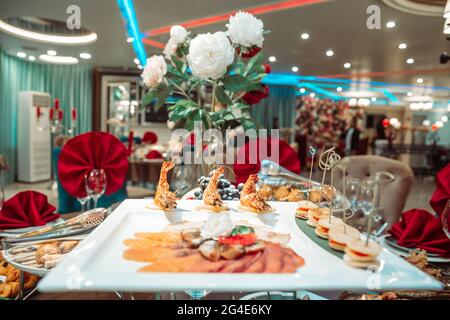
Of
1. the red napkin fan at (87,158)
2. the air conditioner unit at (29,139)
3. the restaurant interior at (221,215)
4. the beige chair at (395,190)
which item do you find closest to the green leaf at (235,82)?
the restaurant interior at (221,215)

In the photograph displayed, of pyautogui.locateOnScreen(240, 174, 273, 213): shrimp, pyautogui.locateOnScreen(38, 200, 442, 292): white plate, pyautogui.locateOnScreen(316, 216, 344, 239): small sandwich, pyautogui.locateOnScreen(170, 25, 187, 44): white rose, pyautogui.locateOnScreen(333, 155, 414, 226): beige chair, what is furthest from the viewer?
pyautogui.locateOnScreen(333, 155, 414, 226): beige chair

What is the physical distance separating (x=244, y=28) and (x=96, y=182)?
569mm

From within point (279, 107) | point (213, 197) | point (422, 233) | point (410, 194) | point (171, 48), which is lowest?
point (410, 194)

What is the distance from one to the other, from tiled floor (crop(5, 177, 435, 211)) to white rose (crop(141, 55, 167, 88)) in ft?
12.9

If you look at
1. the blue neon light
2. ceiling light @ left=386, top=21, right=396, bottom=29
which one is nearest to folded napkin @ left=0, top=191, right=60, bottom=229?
the blue neon light

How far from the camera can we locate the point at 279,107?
27.4 feet

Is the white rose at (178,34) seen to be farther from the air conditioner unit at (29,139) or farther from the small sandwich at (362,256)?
the air conditioner unit at (29,139)

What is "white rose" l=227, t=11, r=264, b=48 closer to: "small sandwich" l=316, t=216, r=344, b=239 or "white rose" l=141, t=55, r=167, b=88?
"white rose" l=141, t=55, r=167, b=88

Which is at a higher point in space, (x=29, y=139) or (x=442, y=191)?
(x=29, y=139)

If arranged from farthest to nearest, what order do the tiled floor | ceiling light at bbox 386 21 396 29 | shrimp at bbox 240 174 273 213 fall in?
1. the tiled floor
2. ceiling light at bbox 386 21 396 29
3. shrimp at bbox 240 174 273 213

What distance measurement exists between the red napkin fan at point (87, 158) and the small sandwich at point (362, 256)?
0.75 metres

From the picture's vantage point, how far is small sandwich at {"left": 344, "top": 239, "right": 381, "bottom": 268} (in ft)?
1.14

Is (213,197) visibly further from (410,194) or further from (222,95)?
(410,194)

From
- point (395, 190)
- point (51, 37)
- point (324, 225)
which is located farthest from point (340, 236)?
point (51, 37)
